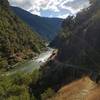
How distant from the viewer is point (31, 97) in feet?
179

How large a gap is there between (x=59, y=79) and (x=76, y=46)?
1308 centimetres

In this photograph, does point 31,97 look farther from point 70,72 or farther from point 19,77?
point 19,77

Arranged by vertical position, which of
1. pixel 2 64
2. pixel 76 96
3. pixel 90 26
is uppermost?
pixel 90 26

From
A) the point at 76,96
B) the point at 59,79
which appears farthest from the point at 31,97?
the point at 76,96

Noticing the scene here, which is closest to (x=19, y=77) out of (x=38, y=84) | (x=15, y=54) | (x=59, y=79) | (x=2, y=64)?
(x=38, y=84)

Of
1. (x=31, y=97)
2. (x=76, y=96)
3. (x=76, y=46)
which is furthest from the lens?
(x=76, y=46)

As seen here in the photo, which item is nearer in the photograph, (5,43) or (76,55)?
(76,55)

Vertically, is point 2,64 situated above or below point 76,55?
below

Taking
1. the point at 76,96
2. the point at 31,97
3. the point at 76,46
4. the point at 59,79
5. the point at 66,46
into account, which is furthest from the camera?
the point at 66,46

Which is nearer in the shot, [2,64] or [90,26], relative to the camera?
[90,26]

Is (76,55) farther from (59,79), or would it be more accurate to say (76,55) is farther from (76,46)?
(59,79)

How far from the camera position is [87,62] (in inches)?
2272

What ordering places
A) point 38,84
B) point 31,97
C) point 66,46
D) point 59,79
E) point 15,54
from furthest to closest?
point 15,54 → point 66,46 → point 38,84 → point 59,79 → point 31,97

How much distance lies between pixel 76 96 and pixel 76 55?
1327 inches
